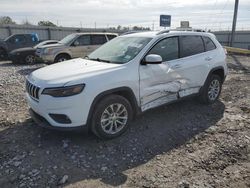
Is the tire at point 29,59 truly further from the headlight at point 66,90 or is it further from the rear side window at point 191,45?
the headlight at point 66,90

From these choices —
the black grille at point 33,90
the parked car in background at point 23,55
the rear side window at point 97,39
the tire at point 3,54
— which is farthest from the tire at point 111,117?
the tire at point 3,54

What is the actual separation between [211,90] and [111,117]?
116 inches

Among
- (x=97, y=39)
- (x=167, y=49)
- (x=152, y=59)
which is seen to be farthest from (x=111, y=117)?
(x=97, y=39)

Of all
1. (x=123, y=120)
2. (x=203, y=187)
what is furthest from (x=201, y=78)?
(x=203, y=187)

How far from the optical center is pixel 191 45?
17.8 feet

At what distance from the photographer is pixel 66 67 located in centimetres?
439

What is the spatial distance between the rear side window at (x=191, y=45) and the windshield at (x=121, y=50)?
35.3 inches

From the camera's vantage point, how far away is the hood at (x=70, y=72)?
380 cm

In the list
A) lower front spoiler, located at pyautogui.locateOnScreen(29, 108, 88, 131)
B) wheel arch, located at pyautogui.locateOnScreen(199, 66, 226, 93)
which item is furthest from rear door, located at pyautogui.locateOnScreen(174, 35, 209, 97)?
lower front spoiler, located at pyautogui.locateOnScreen(29, 108, 88, 131)

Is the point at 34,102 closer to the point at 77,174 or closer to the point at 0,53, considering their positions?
the point at 77,174

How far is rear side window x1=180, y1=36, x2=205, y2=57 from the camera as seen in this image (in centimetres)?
520

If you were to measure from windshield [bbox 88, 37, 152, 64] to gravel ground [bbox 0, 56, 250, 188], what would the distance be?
1309mm

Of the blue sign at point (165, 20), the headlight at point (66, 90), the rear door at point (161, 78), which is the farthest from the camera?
the blue sign at point (165, 20)

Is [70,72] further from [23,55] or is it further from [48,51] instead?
[23,55]
